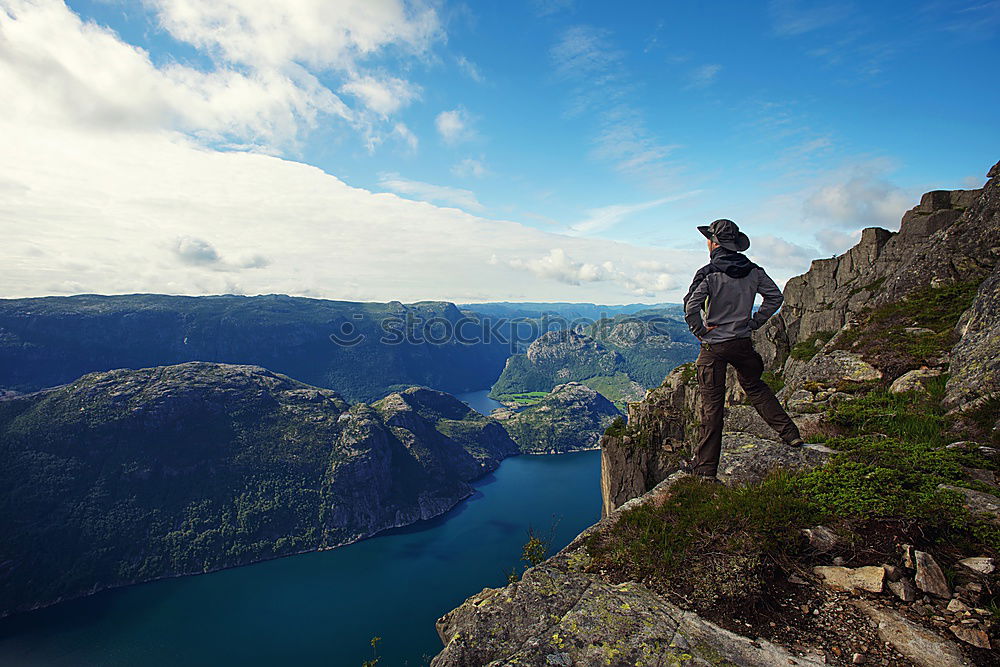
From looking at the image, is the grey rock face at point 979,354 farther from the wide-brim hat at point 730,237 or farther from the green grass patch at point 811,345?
the green grass patch at point 811,345

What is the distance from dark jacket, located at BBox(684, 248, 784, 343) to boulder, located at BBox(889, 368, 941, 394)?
7.68 meters

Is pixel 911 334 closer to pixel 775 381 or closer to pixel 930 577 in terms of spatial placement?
pixel 775 381

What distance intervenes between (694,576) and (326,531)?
227068 mm

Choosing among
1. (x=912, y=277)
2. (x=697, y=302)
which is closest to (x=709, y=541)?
(x=697, y=302)

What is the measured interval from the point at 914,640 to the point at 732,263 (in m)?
6.49

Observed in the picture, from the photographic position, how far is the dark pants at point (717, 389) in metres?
9.55

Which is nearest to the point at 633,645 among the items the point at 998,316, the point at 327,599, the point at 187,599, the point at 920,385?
the point at 920,385

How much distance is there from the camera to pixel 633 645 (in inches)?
220

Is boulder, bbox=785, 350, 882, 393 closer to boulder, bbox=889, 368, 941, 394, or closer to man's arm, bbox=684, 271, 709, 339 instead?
boulder, bbox=889, 368, 941, 394

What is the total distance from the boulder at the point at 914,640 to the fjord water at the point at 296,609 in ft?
358

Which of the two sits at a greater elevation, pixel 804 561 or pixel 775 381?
pixel 804 561

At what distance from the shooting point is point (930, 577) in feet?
18.7

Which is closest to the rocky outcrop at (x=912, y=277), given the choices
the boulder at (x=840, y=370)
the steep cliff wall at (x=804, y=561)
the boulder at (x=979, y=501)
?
the boulder at (x=840, y=370)

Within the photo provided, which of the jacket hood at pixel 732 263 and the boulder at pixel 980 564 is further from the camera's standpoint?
the jacket hood at pixel 732 263
